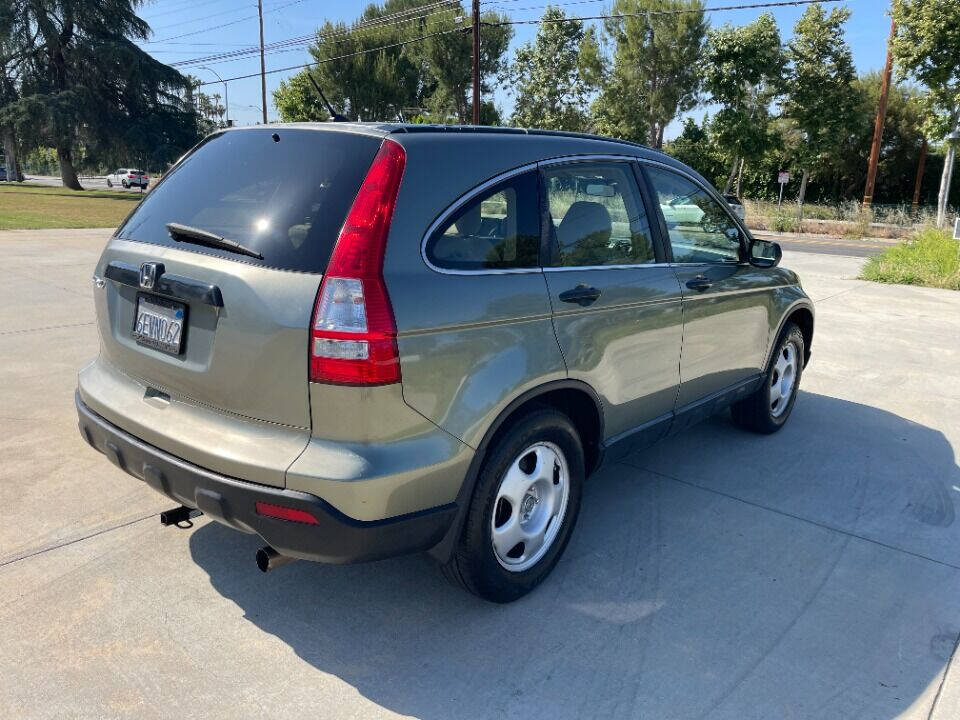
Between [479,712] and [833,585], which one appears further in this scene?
[833,585]

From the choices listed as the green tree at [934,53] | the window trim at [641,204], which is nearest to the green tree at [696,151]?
the green tree at [934,53]

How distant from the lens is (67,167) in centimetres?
4491

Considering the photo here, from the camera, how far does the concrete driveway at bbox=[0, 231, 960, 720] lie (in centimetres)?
247

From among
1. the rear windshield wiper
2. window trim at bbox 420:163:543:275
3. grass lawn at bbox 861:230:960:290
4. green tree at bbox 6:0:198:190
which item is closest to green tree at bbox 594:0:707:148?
green tree at bbox 6:0:198:190

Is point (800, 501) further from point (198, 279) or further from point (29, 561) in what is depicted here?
point (29, 561)

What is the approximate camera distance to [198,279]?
2.51 metres

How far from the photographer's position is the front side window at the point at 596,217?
3059 millimetres

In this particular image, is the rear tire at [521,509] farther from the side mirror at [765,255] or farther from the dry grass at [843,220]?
the dry grass at [843,220]

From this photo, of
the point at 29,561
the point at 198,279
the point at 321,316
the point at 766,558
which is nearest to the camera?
the point at 321,316

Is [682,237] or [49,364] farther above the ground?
[682,237]

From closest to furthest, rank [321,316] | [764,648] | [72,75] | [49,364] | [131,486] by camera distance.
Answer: [321,316] < [764,648] < [131,486] < [49,364] < [72,75]

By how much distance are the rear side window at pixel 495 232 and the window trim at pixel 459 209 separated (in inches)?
0.4

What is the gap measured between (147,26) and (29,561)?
50825mm

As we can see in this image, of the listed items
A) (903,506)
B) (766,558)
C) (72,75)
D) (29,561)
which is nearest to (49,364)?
(29,561)
